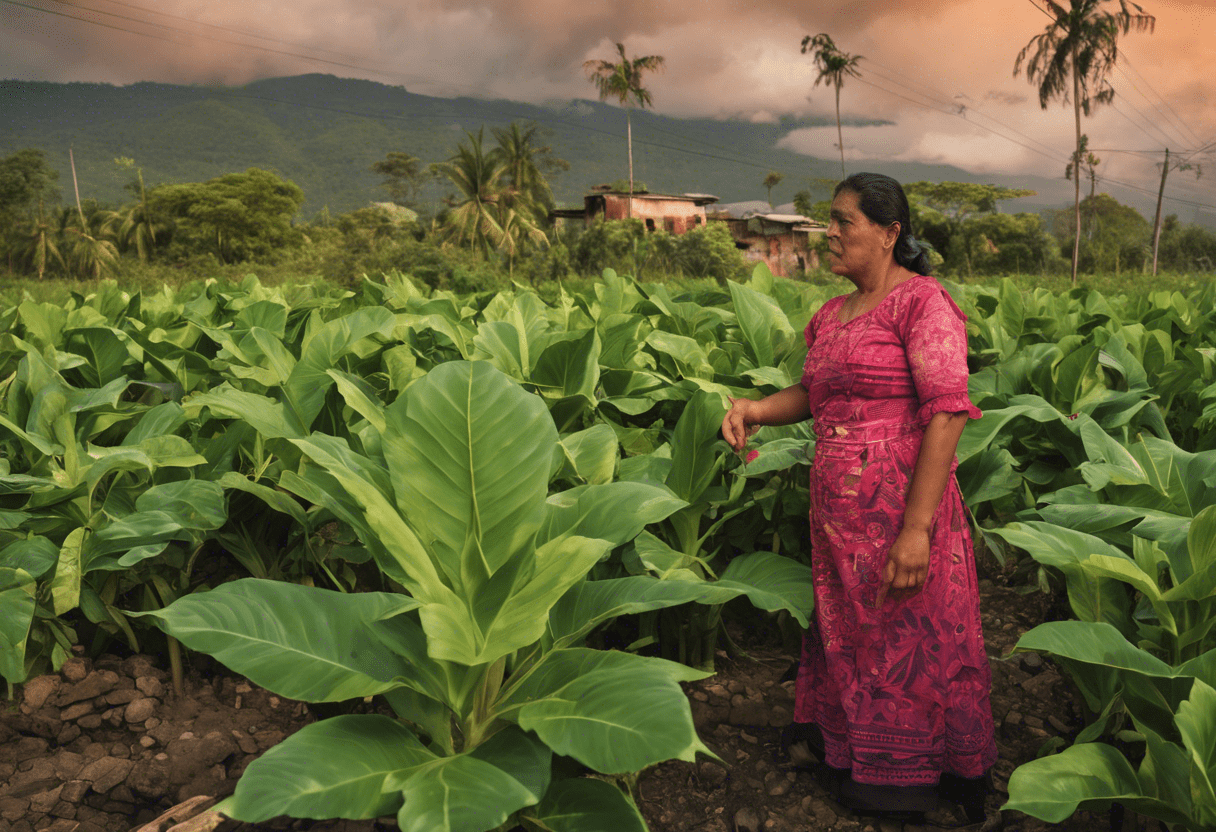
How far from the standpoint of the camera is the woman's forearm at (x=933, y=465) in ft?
5.82

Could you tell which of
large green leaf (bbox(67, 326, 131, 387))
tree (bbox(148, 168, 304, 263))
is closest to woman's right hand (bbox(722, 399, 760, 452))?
large green leaf (bbox(67, 326, 131, 387))

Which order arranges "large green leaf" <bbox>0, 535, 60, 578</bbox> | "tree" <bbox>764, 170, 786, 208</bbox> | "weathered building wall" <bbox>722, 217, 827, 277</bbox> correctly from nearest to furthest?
"large green leaf" <bbox>0, 535, 60, 578</bbox>
"weathered building wall" <bbox>722, 217, 827, 277</bbox>
"tree" <bbox>764, 170, 786, 208</bbox>

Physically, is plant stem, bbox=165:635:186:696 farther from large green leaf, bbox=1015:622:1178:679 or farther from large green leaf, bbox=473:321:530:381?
large green leaf, bbox=1015:622:1178:679

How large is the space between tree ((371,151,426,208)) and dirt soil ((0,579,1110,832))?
99064 millimetres

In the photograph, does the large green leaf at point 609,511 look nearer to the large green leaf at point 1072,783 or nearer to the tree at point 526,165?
the large green leaf at point 1072,783

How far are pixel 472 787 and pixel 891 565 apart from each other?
3.60 feet

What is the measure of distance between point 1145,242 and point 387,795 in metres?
94.9

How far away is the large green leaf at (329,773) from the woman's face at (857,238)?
55.2 inches

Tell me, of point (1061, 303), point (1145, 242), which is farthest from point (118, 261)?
point (1145, 242)

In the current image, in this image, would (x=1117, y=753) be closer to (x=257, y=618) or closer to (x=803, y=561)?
(x=803, y=561)

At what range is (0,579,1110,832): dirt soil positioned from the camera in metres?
1.77

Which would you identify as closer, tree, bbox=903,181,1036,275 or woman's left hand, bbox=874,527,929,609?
woman's left hand, bbox=874,527,929,609

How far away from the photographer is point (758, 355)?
9.06ft

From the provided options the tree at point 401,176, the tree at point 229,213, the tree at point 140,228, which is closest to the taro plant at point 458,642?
the tree at point 229,213
